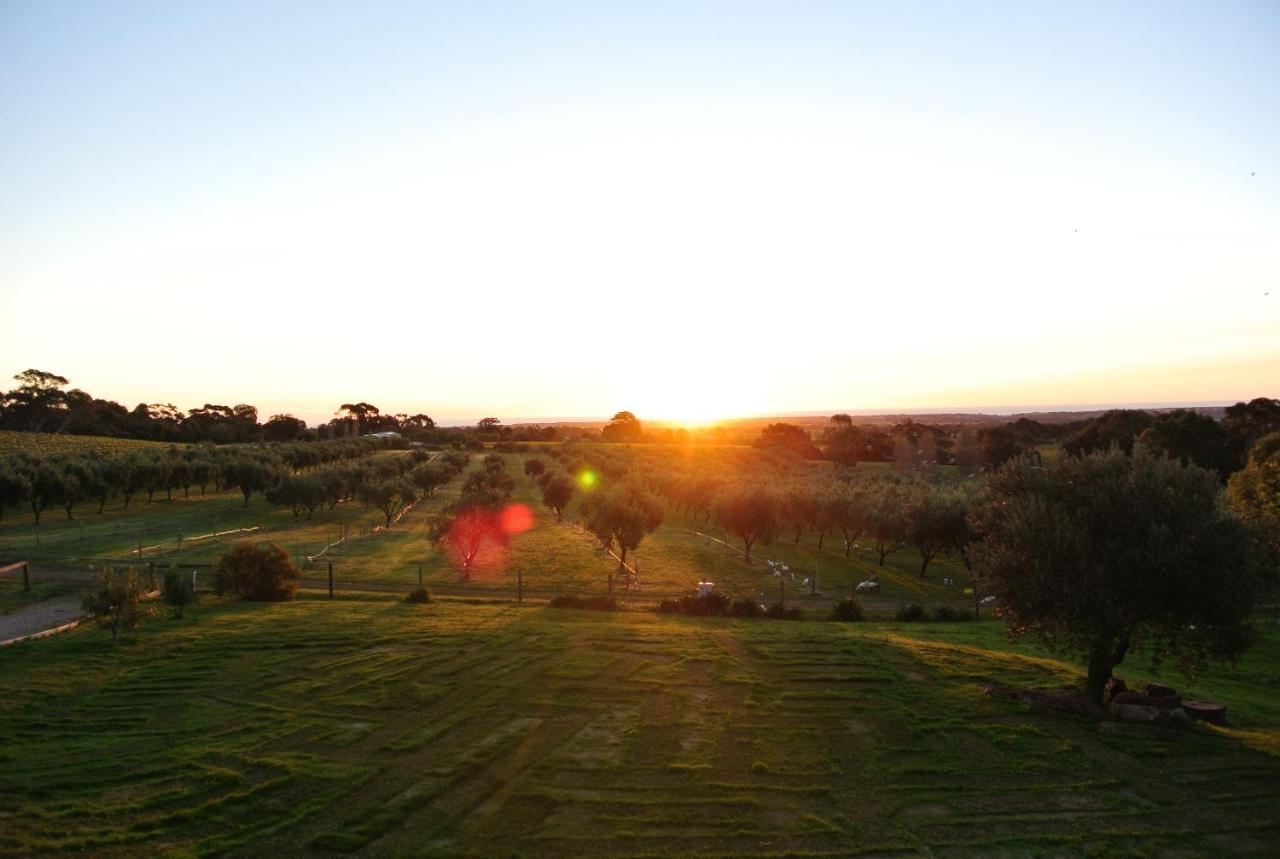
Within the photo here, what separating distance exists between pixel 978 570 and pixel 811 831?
11.6m

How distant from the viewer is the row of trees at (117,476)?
66.6m

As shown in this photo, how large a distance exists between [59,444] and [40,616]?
100008 mm

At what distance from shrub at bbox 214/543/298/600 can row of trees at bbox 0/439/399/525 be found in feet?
141

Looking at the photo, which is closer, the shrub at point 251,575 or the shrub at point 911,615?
the shrub at point 251,575

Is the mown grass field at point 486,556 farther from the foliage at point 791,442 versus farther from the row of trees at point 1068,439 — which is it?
the foliage at point 791,442

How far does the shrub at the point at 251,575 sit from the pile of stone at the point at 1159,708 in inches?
1409

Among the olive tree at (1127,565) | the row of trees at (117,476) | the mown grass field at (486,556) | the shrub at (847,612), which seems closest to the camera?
the olive tree at (1127,565)

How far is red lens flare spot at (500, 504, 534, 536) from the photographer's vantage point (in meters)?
63.8

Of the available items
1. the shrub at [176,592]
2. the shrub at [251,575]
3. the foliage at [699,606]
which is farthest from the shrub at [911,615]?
the shrub at [176,592]

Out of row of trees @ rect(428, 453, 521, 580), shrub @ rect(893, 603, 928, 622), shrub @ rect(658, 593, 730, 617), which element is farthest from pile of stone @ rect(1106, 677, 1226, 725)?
row of trees @ rect(428, 453, 521, 580)

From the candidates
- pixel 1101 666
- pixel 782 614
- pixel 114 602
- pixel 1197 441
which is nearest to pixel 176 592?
pixel 114 602

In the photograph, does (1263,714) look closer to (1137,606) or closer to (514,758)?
(1137,606)

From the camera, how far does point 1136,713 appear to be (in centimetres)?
2022

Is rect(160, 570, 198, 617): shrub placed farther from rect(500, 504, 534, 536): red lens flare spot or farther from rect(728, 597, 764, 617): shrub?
rect(500, 504, 534, 536): red lens flare spot
